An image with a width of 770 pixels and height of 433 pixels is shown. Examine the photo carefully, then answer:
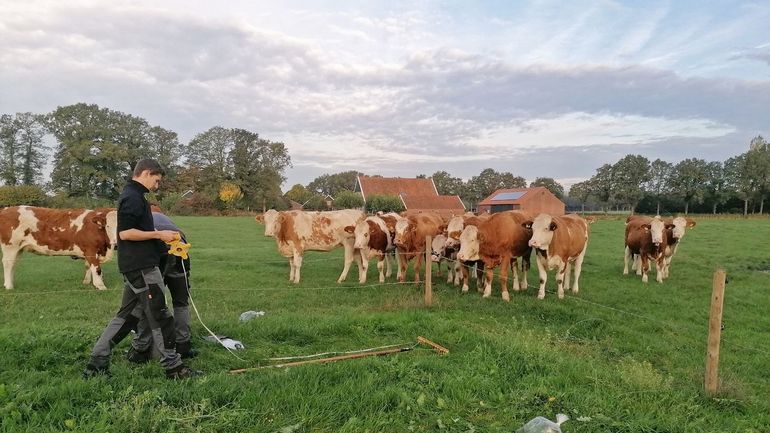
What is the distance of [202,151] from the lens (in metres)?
66.3

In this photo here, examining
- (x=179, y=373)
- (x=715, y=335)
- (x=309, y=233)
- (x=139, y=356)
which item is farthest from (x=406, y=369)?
(x=309, y=233)

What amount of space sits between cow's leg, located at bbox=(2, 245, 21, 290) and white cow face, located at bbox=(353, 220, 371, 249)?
26.7ft

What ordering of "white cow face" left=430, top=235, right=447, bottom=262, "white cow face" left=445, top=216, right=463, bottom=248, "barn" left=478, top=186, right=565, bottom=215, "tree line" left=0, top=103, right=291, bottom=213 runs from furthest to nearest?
"barn" left=478, top=186, right=565, bottom=215
"tree line" left=0, top=103, right=291, bottom=213
"white cow face" left=430, top=235, right=447, bottom=262
"white cow face" left=445, top=216, right=463, bottom=248

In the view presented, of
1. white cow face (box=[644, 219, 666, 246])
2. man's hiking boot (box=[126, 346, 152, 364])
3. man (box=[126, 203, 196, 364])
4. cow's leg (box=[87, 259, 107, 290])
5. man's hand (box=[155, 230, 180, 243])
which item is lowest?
cow's leg (box=[87, 259, 107, 290])

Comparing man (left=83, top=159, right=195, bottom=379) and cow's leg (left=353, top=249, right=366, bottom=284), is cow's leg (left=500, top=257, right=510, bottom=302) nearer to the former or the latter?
cow's leg (left=353, top=249, right=366, bottom=284)

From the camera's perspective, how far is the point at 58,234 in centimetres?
1148

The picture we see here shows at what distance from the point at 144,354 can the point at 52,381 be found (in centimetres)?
91

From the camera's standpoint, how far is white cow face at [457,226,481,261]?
425 inches

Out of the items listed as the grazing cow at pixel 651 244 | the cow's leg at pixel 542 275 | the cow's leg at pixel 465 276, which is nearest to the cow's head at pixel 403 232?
the cow's leg at pixel 465 276

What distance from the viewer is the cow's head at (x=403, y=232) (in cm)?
1255

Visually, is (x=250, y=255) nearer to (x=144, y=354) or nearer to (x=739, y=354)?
(x=144, y=354)

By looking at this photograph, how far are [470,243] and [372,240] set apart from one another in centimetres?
312

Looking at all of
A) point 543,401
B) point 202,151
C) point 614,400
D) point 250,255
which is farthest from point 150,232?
point 202,151

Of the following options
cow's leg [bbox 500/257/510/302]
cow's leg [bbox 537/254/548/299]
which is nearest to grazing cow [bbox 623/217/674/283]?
cow's leg [bbox 537/254/548/299]
